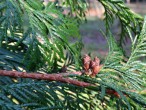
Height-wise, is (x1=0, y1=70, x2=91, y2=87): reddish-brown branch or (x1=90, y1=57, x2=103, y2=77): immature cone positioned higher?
(x1=90, y1=57, x2=103, y2=77): immature cone

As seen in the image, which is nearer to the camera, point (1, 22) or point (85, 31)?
point (1, 22)

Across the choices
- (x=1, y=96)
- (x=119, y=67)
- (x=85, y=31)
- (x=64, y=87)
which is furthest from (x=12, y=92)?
(x=85, y=31)

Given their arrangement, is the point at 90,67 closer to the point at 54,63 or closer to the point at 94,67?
the point at 94,67

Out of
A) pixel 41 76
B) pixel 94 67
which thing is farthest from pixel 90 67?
pixel 41 76

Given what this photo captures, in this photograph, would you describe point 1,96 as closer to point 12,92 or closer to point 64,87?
point 12,92

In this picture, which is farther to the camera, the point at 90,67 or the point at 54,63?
the point at 54,63

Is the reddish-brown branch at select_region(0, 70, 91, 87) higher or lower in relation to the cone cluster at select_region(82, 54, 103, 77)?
lower

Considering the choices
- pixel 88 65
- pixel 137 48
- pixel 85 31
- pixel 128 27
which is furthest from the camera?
pixel 85 31

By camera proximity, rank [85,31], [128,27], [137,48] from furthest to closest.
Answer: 1. [85,31]
2. [128,27]
3. [137,48]

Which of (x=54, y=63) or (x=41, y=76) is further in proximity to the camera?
(x=54, y=63)

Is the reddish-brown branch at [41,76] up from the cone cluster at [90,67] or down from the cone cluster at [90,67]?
down

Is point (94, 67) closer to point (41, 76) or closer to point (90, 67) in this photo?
point (90, 67)
